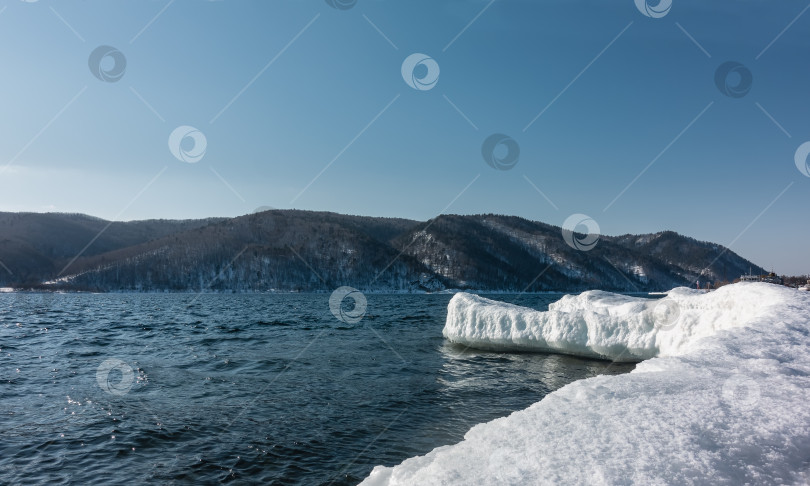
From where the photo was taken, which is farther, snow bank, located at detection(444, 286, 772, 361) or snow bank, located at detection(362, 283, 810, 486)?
snow bank, located at detection(444, 286, 772, 361)

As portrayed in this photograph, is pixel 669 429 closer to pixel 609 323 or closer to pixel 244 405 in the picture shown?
pixel 244 405

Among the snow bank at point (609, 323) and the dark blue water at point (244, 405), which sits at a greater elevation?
the snow bank at point (609, 323)

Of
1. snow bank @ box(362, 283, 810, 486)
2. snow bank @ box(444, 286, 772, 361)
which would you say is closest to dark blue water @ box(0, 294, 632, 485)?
snow bank @ box(444, 286, 772, 361)

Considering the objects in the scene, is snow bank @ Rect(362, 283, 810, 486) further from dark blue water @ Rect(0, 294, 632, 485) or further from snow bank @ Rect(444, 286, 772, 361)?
snow bank @ Rect(444, 286, 772, 361)

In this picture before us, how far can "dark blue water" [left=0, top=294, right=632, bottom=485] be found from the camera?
31.0ft

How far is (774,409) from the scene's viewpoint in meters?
5.79

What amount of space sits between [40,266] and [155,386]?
769ft

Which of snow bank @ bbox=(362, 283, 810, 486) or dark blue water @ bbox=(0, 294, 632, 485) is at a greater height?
snow bank @ bbox=(362, 283, 810, 486)

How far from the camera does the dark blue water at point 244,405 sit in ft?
31.0

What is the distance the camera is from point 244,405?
13828mm

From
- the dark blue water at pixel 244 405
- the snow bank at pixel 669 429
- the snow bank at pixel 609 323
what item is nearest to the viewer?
the snow bank at pixel 669 429

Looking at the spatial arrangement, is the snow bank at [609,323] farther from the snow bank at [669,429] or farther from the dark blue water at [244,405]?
the snow bank at [669,429]

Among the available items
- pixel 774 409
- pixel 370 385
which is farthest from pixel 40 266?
pixel 774 409

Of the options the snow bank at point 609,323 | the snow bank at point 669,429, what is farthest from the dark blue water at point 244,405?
the snow bank at point 669,429
